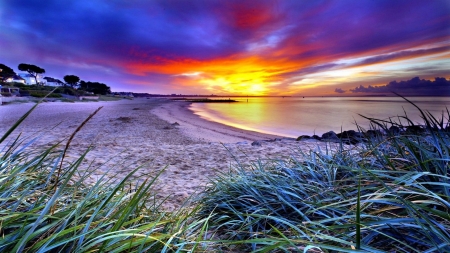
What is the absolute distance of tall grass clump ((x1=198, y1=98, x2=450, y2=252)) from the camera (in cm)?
78

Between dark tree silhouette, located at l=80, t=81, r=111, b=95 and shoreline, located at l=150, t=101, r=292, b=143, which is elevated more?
dark tree silhouette, located at l=80, t=81, r=111, b=95

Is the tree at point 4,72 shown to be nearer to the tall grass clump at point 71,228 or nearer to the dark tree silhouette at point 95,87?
the dark tree silhouette at point 95,87

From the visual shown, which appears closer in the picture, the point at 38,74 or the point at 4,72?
the point at 4,72

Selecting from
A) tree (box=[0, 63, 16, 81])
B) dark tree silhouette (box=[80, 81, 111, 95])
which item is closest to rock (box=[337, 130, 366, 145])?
tree (box=[0, 63, 16, 81])

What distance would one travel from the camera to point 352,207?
1047 mm

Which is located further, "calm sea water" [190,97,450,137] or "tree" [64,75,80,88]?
"tree" [64,75,80,88]

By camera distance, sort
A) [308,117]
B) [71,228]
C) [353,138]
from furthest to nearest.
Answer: [308,117] → [353,138] → [71,228]

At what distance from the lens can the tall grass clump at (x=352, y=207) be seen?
0.78 metres

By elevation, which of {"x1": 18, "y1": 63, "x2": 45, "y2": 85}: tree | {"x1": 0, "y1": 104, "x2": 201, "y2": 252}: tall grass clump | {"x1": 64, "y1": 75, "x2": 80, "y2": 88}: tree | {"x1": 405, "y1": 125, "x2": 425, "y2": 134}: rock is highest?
{"x1": 18, "y1": 63, "x2": 45, "y2": 85}: tree

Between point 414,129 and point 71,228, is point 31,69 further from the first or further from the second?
point 414,129

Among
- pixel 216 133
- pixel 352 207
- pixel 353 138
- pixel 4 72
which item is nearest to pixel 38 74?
pixel 4 72

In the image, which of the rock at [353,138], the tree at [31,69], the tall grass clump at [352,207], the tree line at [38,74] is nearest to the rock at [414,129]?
the tall grass clump at [352,207]

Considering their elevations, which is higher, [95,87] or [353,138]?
[95,87]

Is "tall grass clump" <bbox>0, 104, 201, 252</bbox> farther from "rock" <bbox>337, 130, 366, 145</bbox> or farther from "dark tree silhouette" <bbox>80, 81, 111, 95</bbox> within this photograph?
"dark tree silhouette" <bbox>80, 81, 111, 95</bbox>
